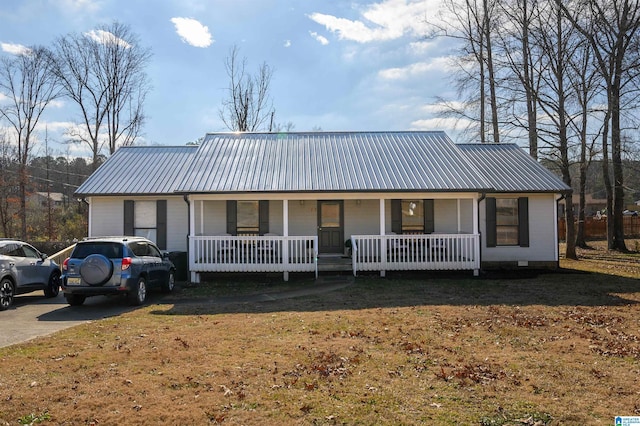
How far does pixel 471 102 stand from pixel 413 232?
47.3 feet

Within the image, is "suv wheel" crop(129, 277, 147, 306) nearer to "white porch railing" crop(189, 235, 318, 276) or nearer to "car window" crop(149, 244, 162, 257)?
"car window" crop(149, 244, 162, 257)

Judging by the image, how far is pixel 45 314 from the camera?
10086 millimetres

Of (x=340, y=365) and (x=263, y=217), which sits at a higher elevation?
(x=263, y=217)

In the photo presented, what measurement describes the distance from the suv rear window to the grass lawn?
162 centimetres

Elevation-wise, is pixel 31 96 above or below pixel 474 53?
below

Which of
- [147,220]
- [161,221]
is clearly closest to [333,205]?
[161,221]

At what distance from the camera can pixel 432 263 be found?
14.2 metres

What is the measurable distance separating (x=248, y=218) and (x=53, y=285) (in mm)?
6394

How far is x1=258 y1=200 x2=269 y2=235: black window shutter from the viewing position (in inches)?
632

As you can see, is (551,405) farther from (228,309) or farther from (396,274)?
(396,274)

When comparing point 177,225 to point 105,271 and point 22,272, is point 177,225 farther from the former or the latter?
point 105,271

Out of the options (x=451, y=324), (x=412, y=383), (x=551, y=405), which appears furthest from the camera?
(x=451, y=324)

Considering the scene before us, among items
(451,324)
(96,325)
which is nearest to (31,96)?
(96,325)

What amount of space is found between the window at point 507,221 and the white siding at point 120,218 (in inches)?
429
